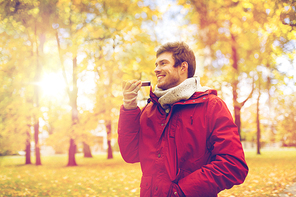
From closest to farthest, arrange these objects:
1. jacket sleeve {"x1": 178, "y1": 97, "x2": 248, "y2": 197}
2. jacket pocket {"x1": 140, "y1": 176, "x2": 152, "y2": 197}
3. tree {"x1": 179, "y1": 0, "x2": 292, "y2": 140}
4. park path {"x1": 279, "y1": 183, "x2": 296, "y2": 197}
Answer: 1. jacket sleeve {"x1": 178, "y1": 97, "x2": 248, "y2": 197}
2. jacket pocket {"x1": 140, "y1": 176, "x2": 152, "y2": 197}
3. park path {"x1": 279, "y1": 183, "x2": 296, "y2": 197}
4. tree {"x1": 179, "y1": 0, "x2": 292, "y2": 140}

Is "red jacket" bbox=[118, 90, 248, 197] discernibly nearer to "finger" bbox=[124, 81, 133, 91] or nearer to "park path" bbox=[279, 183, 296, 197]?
"finger" bbox=[124, 81, 133, 91]

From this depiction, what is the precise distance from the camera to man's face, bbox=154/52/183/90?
1.82m

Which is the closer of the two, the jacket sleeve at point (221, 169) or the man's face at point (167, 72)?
the jacket sleeve at point (221, 169)

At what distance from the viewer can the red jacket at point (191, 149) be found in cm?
146

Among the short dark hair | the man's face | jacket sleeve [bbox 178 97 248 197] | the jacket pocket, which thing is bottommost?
the jacket pocket

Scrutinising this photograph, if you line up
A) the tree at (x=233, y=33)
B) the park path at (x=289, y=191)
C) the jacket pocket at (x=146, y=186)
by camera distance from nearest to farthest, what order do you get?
the jacket pocket at (x=146, y=186) → the park path at (x=289, y=191) → the tree at (x=233, y=33)

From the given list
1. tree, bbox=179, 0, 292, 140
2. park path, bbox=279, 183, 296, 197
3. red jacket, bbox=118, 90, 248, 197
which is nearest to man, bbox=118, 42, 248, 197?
red jacket, bbox=118, 90, 248, 197

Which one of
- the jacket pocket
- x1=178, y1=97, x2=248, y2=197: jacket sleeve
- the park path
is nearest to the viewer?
x1=178, y1=97, x2=248, y2=197: jacket sleeve

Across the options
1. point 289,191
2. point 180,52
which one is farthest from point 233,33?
point 180,52

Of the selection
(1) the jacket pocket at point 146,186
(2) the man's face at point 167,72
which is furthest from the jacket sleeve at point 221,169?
(2) the man's face at point 167,72

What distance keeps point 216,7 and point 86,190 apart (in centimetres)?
759

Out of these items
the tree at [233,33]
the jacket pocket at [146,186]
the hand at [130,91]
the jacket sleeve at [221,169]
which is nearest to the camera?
the jacket sleeve at [221,169]

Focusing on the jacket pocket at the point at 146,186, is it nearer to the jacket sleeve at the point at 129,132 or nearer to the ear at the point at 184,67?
the jacket sleeve at the point at 129,132

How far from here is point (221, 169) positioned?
1451 millimetres
